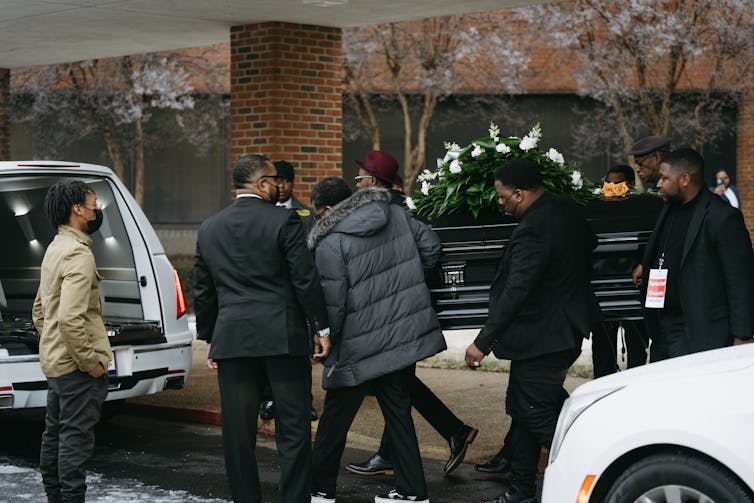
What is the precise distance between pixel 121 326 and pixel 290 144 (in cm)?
478

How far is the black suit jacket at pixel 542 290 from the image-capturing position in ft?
20.4

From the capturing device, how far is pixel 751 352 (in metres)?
4.91

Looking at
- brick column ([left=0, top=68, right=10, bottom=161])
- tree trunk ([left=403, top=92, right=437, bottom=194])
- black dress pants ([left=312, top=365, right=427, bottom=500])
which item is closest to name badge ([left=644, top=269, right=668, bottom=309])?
black dress pants ([left=312, top=365, right=427, bottom=500])

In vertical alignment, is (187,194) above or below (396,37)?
below

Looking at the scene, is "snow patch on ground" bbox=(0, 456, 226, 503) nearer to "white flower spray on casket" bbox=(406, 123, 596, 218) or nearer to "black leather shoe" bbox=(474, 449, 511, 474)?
"black leather shoe" bbox=(474, 449, 511, 474)

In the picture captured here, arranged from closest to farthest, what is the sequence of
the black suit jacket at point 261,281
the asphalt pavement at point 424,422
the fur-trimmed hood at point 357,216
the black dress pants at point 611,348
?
the black suit jacket at point 261,281
the fur-trimmed hood at point 357,216
the asphalt pavement at point 424,422
the black dress pants at point 611,348

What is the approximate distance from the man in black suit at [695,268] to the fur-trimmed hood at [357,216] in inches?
56.5

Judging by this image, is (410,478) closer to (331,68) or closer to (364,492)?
(364,492)

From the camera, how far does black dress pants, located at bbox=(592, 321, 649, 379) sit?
27.7ft

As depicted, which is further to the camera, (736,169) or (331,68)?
(736,169)

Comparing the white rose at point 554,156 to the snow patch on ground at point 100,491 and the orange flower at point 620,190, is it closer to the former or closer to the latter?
the orange flower at point 620,190

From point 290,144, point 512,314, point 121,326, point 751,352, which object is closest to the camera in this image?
point 751,352

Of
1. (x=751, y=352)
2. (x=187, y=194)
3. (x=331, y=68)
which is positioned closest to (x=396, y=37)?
(x=187, y=194)

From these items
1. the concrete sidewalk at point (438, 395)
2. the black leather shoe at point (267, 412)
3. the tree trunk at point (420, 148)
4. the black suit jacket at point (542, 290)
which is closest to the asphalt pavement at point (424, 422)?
the concrete sidewalk at point (438, 395)
